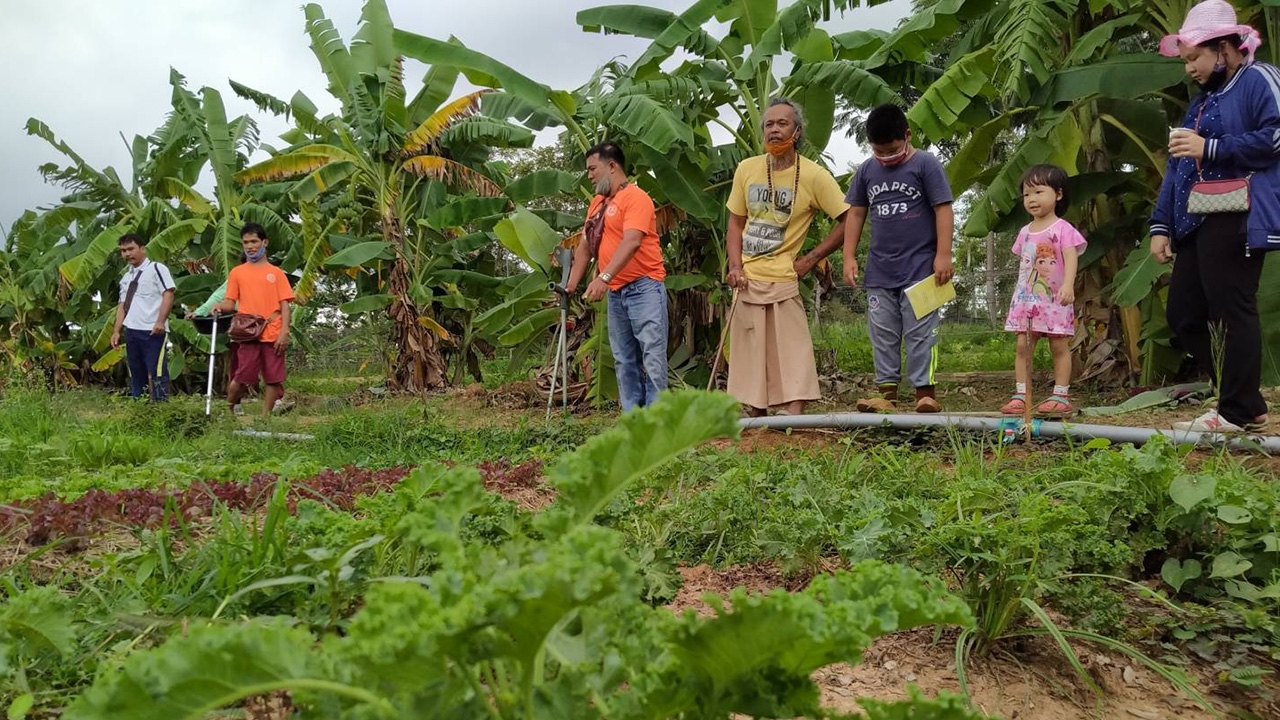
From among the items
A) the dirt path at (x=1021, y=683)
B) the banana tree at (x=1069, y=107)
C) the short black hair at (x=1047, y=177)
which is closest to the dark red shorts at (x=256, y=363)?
the banana tree at (x=1069, y=107)

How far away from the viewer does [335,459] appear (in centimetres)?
541

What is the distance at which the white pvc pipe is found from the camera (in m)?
3.79

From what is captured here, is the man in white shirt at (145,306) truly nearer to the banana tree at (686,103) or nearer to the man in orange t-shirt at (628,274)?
the banana tree at (686,103)

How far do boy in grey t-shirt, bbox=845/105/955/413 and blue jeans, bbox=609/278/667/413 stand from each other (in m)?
1.47

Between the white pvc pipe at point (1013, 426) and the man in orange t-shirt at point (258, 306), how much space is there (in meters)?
5.15

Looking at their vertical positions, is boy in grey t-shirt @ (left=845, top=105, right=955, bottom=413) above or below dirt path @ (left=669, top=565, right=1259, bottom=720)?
above

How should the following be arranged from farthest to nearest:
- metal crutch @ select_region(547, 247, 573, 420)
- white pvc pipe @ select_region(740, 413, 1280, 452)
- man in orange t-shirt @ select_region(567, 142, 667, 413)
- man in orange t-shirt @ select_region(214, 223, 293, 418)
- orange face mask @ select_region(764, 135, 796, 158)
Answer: man in orange t-shirt @ select_region(214, 223, 293, 418), metal crutch @ select_region(547, 247, 573, 420), man in orange t-shirt @ select_region(567, 142, 667, 413), orange face mask @ select_region(764, 135, 796, 158), white pvc pipe @ select_region(740, 413, 1280, 452)

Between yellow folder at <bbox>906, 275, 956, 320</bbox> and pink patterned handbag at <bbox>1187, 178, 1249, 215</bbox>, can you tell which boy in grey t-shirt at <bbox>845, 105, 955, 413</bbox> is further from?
pink patterned handbag at <bbox>1187, 178, 1249, 215</bbox>

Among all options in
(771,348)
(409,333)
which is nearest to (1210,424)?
(771,348)

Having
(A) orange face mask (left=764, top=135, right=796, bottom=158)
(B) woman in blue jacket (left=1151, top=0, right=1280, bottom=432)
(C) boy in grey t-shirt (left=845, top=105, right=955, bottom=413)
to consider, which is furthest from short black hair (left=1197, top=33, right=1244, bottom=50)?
(A) orange face mask (left=764, top=135, right=796, bottom=158)

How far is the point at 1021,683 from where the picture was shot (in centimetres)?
197

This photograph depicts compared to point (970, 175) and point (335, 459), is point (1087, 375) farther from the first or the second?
point (335, 459)

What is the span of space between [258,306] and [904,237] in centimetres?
607

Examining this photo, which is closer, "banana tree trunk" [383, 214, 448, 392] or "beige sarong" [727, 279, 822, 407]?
"beige sarong" [727, 279, 822, 407]
